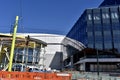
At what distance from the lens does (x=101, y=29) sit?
69625 mm

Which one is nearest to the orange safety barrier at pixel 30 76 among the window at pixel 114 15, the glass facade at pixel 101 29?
the glass facade at pixel 101 29

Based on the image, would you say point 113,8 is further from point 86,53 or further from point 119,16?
point 86,53

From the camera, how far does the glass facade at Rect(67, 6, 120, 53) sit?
220 feet

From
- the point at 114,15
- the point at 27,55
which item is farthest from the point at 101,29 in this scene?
the point at 27,55

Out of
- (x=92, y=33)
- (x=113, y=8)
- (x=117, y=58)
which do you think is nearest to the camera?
(x=117, y=58)

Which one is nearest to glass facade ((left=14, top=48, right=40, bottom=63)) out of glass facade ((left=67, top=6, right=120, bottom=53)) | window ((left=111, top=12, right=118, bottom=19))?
glass facade ((left=67, top=6, right=120, bottom=53))

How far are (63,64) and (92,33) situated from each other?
16.4m

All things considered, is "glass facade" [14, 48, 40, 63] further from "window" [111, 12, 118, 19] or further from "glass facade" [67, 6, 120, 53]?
"window" [111, 12, 118, 19]

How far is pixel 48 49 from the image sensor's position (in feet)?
244

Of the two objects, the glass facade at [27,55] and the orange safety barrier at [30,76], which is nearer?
the orange safety barrier at [30,76]

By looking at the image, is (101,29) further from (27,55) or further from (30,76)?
(30,76)

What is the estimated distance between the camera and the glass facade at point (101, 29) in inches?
2645

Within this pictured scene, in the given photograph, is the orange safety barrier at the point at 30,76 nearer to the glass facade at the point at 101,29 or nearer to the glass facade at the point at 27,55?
the glass facade at the point at 27,55

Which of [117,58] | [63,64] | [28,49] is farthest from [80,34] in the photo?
[28,49]
